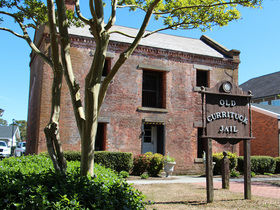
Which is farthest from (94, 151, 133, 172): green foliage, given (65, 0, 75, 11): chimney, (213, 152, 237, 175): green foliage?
(65, 0, 75, 11): chimney

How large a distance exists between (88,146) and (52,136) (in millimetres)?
733

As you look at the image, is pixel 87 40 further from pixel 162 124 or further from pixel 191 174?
pixel 191 174

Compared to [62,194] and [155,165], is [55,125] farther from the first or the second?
[155,165]

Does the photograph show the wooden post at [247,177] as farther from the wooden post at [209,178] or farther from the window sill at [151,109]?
the window sill at [151,109]

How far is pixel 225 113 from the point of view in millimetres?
8953

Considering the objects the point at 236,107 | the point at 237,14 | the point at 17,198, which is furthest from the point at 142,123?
the point at 17,198

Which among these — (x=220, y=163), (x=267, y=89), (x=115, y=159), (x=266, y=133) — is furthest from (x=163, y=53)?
(x=267, y=89)

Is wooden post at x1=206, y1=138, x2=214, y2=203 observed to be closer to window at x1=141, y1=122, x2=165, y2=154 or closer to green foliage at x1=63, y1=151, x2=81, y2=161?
green foliage at x1=63, y1=151, x2=81, y2=161

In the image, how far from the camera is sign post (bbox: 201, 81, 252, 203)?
8.64 meters

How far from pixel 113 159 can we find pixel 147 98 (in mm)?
4959

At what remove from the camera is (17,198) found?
3.87 m

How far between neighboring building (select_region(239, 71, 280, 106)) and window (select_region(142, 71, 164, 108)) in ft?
83.9

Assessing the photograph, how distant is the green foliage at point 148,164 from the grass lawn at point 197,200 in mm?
4447

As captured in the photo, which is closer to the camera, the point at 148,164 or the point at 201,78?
the point at 148,164
